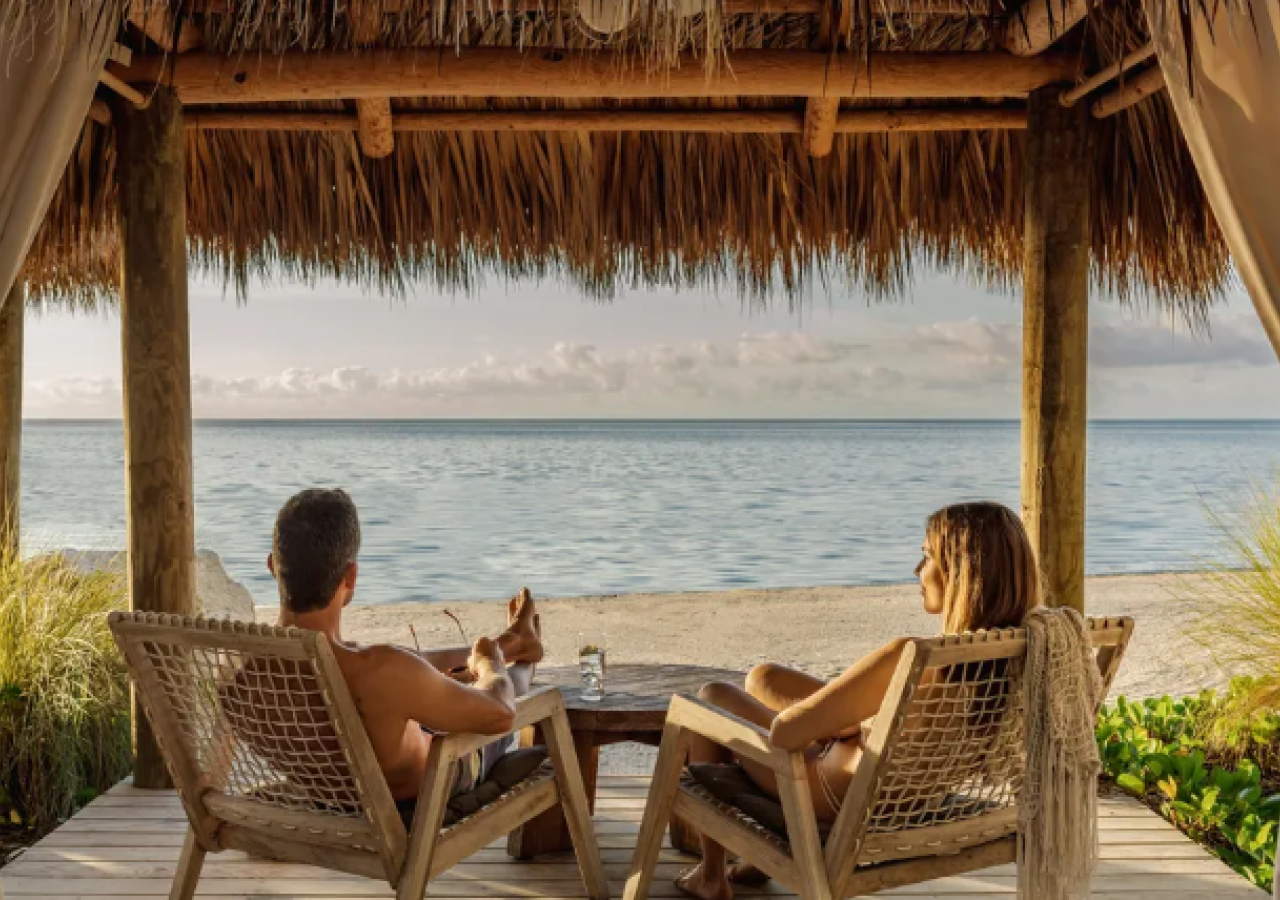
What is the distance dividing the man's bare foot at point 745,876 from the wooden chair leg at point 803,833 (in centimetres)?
64

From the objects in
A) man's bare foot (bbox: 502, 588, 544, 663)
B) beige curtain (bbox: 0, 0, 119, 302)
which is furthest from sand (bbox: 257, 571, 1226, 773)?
beige curtain (bbox: 0, 0, 119, 302)

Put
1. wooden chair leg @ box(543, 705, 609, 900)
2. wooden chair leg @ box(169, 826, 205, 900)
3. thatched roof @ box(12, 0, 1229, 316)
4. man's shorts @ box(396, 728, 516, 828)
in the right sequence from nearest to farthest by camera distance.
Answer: man's shorts @ box(396, 728, 516, 828)
wooden chair leg @ box(169, 826, 205, 900)
wooden chair leg @ box(543, 705, 609, 900)
thatched roof @ box(12, 0, 1229, 316)

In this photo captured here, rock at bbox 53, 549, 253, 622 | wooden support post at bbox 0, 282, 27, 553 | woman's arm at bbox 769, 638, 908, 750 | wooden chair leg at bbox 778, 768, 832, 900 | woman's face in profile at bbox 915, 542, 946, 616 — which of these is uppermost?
wooden support post at bbox 0, 282, 27, 553

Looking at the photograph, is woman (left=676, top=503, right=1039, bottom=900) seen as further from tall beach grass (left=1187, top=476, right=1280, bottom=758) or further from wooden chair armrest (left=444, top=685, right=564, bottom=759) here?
tall beach grass (left=1187, top=476, right=1280, bottom=758)

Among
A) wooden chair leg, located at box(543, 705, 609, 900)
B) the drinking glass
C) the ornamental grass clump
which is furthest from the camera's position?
the ornamental grass clump

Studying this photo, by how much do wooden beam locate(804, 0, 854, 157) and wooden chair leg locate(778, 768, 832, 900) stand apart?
2142 millimetres

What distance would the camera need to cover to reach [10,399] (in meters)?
4.77

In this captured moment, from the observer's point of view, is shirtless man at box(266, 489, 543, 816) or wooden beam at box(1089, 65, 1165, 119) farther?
wooden beam at box(1089, 65, 1165, 119)

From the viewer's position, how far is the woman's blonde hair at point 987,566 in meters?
2.16

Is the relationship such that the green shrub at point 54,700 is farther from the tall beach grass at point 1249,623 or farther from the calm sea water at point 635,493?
the calm sea water at point 635,493

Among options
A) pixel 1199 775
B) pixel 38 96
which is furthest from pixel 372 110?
pixel 1199 775

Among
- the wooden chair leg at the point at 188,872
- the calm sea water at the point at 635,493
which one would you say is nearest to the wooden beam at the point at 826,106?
the wooden chair leg at the point at 188,872

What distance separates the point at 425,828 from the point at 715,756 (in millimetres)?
749

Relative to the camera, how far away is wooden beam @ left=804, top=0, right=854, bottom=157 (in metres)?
3.58
